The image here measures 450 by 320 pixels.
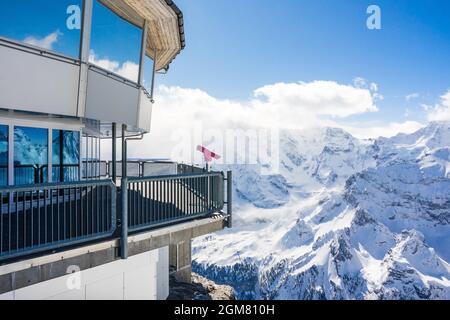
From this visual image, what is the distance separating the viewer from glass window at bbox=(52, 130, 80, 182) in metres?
10.5

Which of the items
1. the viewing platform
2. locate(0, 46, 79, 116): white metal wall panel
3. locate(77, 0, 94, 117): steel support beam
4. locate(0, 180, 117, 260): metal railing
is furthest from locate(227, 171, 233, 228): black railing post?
locate(0, 46, 79, 116): white metal wall panel

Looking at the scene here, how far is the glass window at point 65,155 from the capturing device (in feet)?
34.3

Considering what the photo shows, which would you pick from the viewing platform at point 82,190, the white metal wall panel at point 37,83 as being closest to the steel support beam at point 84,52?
the viewing platform at point 82,190

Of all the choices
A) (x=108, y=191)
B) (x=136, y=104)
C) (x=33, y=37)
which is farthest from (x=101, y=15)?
(x=108, y=191)

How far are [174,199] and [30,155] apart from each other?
4.03 meters

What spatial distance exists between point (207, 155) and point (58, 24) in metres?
5.06

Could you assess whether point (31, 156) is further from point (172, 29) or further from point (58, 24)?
point (172, 29)

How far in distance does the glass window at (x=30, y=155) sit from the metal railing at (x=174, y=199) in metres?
2.52

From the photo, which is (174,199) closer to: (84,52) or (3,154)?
(3,154)

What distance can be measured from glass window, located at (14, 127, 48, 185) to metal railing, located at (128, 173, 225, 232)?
252cm

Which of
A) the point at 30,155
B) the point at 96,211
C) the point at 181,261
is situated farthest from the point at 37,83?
the point at 181,261

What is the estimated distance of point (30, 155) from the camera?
31.7ft

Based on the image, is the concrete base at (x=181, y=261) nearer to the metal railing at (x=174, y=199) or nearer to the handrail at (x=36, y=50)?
the metal railing at (x=174, y=199)

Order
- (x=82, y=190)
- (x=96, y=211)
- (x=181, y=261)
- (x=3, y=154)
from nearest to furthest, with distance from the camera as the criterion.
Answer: (x=96, y=211)
(x=3, y=154)
(x=82, y=190)
(x=181, y=261)
